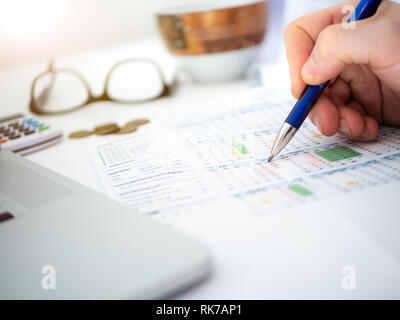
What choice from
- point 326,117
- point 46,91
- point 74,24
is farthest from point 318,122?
point 74,24

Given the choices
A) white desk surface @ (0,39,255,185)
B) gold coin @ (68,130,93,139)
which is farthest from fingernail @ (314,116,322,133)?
gold coin @ (68,130,93,139)

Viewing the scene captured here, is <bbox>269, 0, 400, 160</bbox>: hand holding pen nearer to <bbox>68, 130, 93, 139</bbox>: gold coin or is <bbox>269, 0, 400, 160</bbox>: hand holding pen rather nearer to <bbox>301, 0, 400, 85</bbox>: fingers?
<bbox>301, 0, 400, 85</bbox>: fingers

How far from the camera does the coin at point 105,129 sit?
59 centimetres

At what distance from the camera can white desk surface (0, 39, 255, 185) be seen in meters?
0.54

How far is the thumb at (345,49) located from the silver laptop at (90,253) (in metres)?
0.25

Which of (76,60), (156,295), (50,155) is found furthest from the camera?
(76,60)

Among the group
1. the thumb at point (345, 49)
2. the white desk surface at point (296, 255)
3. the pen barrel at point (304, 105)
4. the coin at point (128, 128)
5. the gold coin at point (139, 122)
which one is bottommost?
the white desk surface at point (296, 255)

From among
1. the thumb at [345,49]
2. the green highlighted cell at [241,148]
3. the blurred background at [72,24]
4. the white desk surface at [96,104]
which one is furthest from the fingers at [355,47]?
the blurred background at [72,24]

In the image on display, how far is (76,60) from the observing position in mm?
947

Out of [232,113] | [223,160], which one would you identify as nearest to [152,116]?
[232,113]

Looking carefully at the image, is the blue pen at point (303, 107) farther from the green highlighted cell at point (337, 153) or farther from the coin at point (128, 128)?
the coin at point (128, 128)

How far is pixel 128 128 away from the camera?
0.59 meters
